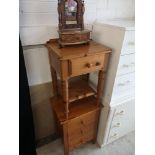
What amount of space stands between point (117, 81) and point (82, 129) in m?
0.58

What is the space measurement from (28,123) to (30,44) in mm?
658

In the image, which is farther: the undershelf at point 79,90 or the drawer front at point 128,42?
the undershelf at point 79,90

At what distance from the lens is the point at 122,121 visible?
5.16 feet

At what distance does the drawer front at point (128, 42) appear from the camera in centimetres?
108

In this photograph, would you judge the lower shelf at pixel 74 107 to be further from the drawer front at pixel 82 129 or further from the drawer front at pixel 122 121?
the drawer front at pixel 122 121

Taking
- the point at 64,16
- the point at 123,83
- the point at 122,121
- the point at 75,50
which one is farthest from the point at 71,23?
the point at 122,121

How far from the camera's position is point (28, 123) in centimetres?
128

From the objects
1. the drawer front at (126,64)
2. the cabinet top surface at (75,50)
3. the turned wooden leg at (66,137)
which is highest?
the cabinet top surface at (75,50)

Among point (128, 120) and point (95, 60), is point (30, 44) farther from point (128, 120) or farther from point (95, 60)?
point (128, 120)

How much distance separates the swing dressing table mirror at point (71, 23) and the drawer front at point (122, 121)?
732mm

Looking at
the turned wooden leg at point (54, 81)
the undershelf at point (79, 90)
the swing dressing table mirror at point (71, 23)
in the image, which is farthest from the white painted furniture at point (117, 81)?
the turned wooden leg at point (54, 81)

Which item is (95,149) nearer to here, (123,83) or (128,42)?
(123,83)
